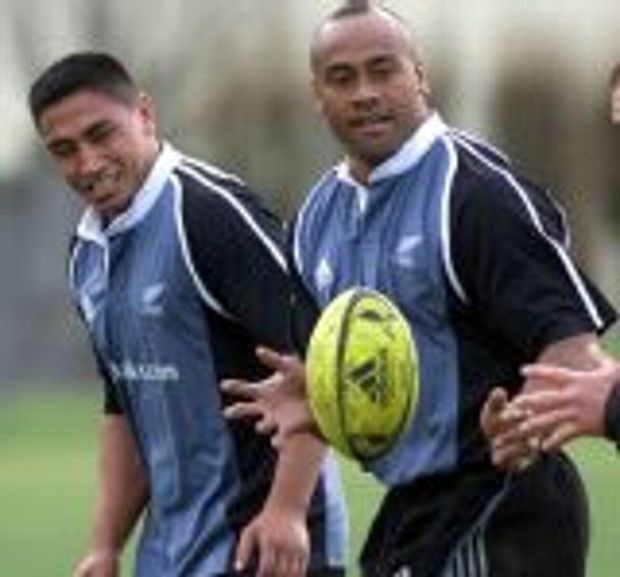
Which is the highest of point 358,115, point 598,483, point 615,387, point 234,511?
point 358,115

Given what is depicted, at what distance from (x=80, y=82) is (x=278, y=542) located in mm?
1216

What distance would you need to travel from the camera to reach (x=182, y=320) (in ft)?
18.9

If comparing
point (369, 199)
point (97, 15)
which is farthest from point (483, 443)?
point (97, 15)

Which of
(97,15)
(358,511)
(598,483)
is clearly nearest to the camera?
(358,511)

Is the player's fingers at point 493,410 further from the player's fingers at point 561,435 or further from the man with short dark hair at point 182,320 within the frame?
the man with short dark hair at point 182,320

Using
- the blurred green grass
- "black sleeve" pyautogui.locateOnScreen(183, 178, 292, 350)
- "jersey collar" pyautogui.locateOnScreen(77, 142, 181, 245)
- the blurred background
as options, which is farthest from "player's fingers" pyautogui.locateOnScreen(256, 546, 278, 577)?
the blurred background

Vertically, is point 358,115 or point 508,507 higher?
point 358,115

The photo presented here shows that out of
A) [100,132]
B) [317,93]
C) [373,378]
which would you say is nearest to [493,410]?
[373,378]

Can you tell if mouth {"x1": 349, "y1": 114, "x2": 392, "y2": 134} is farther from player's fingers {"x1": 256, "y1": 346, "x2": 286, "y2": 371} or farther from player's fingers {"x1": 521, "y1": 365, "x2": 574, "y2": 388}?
player's fingers {"x1": 521, "y1": 365, "x2": 574, "y2": 388}

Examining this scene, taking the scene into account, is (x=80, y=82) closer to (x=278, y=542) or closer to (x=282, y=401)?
(x=282, y=401)

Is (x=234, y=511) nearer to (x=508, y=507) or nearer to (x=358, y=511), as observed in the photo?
(x=508, y=507)

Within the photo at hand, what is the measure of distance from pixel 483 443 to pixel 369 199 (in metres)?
0.61

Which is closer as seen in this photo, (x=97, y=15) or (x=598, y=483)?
(x=598, y=483)

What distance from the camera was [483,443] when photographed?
A: 17.4 ft
